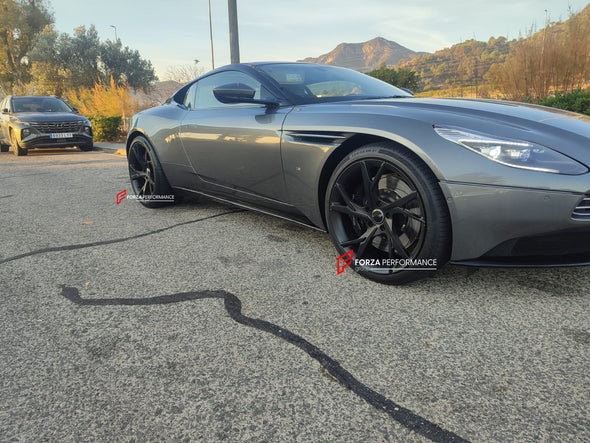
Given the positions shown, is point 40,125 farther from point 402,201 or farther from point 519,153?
point 519,153

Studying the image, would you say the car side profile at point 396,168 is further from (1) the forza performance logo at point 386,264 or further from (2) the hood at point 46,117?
(2) the hood at point 46,117

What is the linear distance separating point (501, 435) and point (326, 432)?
511mm

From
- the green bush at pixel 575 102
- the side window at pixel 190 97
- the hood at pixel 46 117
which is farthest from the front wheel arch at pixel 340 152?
the hood at pixel 46 117

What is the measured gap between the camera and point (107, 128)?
15.1m

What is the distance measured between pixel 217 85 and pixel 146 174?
130 centimetres

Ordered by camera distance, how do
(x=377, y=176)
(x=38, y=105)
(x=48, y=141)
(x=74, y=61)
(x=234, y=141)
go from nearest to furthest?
(x=377, y=176) < (x=234, y=141) < (x=48, y=141) < (x=38, y=105) < (x=74, y=61)

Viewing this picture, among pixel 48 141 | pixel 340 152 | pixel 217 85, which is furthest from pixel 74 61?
pixel 340 152

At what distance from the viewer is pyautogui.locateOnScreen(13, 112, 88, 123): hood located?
1008 cm

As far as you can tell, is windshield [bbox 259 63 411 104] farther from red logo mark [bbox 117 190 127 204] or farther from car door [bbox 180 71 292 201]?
red logo mark [bbox 117 190 127 204]

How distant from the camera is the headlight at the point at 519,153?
1765mm

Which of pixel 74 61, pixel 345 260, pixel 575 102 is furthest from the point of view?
pixel 74 61

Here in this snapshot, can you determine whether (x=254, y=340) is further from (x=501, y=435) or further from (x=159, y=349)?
(x=501, y=435)

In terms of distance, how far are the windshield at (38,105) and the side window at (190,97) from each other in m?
9.24

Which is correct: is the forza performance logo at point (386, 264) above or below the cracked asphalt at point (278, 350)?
above
